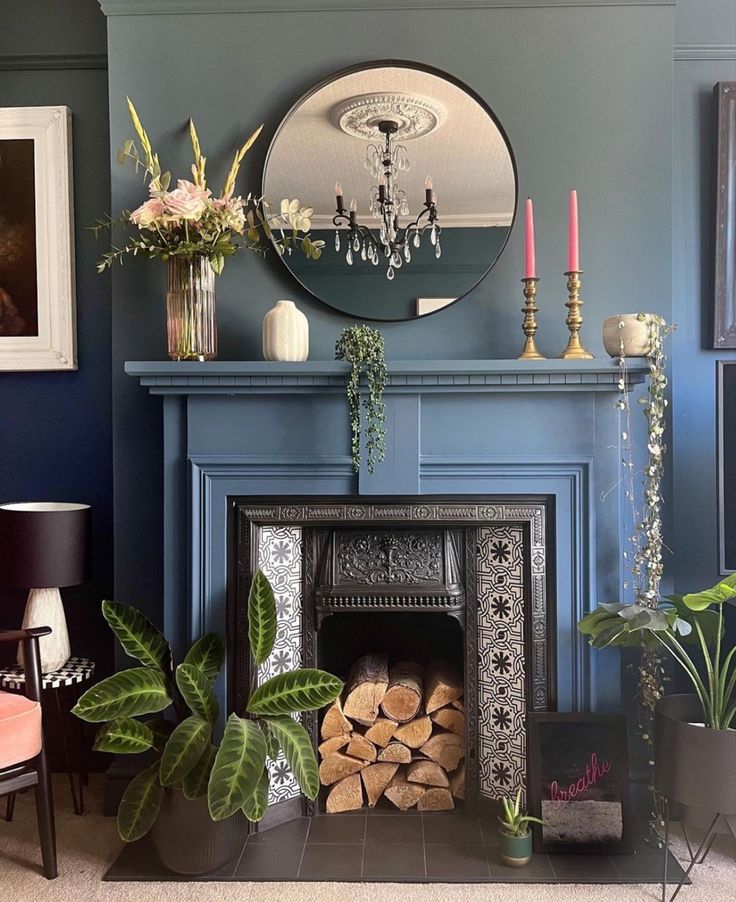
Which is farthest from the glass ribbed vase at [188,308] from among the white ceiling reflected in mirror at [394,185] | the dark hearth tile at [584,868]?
Answer: the dark hearth tile at [584,868]

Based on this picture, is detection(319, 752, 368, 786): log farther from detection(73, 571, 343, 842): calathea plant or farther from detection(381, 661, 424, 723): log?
detection(73, 571, 343, 842): calathea plant

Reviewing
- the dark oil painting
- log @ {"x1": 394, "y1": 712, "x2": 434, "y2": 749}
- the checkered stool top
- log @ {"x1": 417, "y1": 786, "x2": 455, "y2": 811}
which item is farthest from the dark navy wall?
log @ {"x1": 417, "y1": 786, "x2": 455, "y2": 811}

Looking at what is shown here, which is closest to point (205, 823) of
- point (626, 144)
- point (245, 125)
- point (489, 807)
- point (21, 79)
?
point (489, 807)

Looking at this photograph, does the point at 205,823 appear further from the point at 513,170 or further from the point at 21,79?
the point at 21,79

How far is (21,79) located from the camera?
2.71 meters

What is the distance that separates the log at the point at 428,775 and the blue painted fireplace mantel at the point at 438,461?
1.54 ft

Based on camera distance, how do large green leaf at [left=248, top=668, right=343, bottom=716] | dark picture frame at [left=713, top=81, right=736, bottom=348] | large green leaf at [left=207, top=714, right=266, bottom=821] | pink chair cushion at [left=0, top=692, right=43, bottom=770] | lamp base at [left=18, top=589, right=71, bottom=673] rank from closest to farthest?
large green leaf at [left=207, top=714, right=266, bottom=821], pink chair cushion at [left=0, top=692, right=43, bottom=770], large green leaf at [left=248, top=668, right=343, bottom=716], lamp base at [left=18, top=589, right=71, bottom=673], dark picture frame at [left=713, top=81, right=736, bottom=348]

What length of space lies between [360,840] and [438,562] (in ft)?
2.79

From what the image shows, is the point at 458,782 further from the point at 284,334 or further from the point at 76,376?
the point at 76,376

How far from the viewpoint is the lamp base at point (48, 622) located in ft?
7.79

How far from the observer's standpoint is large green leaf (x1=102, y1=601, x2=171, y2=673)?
6.90ft

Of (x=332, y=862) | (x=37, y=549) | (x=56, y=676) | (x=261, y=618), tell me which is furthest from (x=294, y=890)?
(x=37, y=549)

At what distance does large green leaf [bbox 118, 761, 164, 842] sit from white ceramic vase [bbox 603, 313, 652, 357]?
5.75 feet

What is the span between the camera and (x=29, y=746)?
1996 mm
